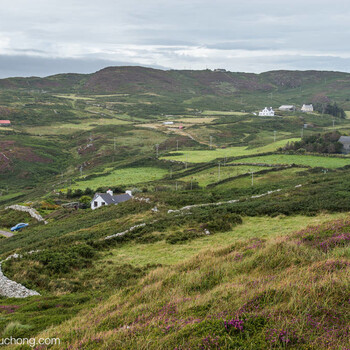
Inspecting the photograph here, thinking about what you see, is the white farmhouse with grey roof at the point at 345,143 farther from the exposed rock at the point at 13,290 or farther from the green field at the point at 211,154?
the exposed rock at the point at 13,290

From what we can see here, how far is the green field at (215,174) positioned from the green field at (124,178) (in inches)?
445

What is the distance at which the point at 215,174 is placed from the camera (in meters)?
67.9

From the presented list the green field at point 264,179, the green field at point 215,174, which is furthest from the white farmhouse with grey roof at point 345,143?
the green field at point 215,174

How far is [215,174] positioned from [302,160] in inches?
741

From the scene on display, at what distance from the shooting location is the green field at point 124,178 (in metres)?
76.1

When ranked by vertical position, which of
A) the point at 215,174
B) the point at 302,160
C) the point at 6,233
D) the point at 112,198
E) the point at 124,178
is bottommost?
the point at 6,233

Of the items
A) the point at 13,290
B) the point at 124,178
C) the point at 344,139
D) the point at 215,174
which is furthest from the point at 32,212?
the point at 344,139

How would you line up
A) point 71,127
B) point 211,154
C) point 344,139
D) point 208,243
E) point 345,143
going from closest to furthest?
1. point 208,243
2. point 345,143
3. point 344,139
4. point 211,154
5. point 71,127

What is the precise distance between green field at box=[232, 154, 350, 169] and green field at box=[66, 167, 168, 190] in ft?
64.6

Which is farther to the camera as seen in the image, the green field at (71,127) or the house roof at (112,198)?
the green field at (71,127)

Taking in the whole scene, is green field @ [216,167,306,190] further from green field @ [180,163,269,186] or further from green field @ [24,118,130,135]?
green field @ [24,118,130,135]

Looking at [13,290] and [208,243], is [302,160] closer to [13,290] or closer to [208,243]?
[208,243]

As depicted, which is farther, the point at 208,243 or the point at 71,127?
the point at 71,127

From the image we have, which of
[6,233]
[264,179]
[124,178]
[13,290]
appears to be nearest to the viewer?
[13,290]
